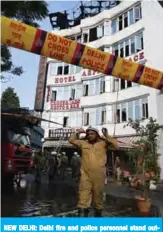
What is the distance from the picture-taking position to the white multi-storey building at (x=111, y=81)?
24062 mm

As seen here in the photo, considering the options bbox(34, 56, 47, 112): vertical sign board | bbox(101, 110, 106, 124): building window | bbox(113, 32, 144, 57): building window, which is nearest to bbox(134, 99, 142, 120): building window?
bbox(101, 110, 106, 124): building window

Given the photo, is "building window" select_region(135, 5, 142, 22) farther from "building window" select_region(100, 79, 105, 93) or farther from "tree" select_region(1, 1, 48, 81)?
"tree" select_region(1, 1, 48, 81)

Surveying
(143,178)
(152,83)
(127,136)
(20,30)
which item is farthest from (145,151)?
(127,136)

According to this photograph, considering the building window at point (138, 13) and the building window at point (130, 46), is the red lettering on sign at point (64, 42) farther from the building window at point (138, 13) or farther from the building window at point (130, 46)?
the building window at point (138, 13)

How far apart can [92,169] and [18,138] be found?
6.79 meters

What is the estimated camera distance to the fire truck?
1099cm

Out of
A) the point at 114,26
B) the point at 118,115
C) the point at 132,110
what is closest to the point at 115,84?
the point at 118,115

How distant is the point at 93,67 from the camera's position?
33.5ft

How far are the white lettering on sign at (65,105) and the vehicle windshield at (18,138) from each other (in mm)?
18656

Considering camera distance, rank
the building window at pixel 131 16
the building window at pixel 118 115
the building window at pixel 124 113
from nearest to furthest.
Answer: the building window at pixel 124 113, the building window at pixel 118 115, the building window at pixel 131 16

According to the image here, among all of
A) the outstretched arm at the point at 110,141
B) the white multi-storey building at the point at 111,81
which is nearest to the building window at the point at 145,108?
the white multi-storey building at the point at 111,81

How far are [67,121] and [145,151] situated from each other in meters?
22.7

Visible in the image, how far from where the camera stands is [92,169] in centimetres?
561

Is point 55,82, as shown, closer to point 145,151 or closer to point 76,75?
point 76,75
